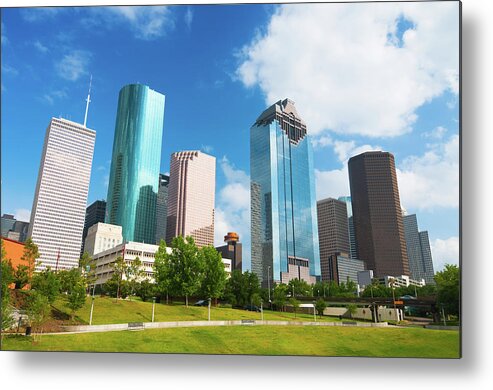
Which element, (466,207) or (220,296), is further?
(220,296)

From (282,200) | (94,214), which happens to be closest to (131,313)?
(282,200)

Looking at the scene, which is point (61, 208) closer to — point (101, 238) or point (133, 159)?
point (101, 238)

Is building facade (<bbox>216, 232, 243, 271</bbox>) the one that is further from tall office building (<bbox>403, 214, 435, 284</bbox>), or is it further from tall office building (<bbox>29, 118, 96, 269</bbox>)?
tall office building (<bbox>403, 214, 435, 284</bbox>)

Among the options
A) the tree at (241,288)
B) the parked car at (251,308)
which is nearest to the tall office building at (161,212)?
the tree at (241,288)

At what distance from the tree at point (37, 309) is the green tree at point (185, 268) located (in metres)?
10.5

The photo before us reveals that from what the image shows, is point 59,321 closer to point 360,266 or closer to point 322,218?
point 360,266

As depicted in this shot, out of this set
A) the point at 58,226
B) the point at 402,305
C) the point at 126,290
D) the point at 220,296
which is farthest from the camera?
the point at 58,226

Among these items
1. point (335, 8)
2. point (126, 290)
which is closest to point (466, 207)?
point (335, 8)

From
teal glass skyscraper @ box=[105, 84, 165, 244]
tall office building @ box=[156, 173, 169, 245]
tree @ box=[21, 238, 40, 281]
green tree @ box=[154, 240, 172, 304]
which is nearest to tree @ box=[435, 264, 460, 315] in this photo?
green tree @ box=[154, 240, 172, 304]

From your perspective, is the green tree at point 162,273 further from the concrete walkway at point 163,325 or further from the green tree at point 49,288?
the concrete walkway at point 163,325

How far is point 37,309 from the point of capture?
13.3 metres

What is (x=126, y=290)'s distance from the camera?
97.9ft

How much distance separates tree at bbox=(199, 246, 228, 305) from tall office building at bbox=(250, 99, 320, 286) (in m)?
68.2

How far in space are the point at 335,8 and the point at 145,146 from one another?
334 feet
